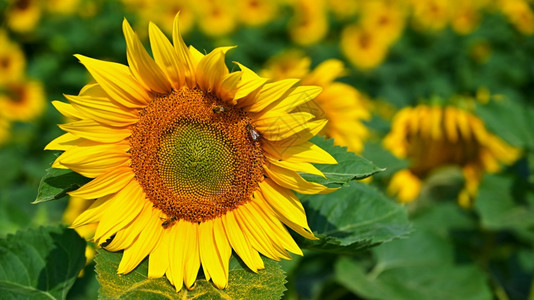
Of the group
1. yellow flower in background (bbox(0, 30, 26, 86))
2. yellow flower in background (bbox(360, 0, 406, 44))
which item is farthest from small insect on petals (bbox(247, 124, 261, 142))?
yellow flower in background (bbox(360, 0, 406, 44))

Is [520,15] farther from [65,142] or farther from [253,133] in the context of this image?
[65,142]

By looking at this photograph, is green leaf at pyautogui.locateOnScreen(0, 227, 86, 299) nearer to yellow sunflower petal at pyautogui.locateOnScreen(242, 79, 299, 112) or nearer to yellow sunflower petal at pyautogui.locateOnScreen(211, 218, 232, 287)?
yellow sunflower petal at pyautogui.locateOnScreen(211, 218, 232, 287)

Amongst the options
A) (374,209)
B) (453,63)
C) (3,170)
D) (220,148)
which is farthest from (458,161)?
(453,63)

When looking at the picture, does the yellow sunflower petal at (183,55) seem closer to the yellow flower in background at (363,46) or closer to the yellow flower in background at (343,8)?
the yellow flower in background at (363,46)

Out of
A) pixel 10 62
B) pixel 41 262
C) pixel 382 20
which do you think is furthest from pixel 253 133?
pixel 382 20

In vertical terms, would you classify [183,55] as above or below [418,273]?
above

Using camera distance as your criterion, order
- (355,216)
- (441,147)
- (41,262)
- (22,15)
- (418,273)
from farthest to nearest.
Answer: (22,15) < (441,147) < (418,273) < (355,216) < (41,262)
